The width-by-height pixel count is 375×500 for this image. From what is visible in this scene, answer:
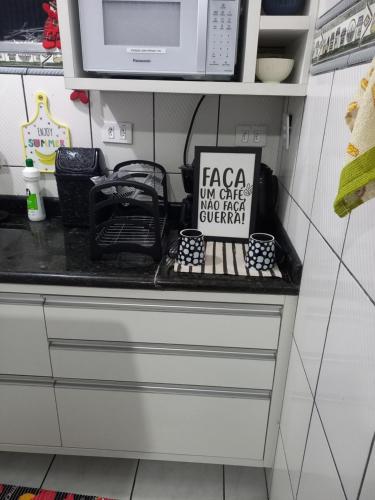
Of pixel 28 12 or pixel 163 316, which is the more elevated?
pixel 28 12

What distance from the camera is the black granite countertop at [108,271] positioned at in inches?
43.5

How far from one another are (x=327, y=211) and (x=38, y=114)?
124 cm

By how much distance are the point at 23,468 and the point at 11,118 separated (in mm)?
1412

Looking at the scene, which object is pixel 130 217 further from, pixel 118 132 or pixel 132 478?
pixel 132 478

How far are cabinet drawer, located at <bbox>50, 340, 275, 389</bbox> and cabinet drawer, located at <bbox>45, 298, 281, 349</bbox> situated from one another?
3 centimetres

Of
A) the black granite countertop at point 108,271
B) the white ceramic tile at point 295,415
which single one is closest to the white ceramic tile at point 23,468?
the black granite countertop at point 108,271

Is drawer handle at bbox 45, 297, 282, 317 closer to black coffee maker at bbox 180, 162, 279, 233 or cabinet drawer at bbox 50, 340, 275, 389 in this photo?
cabinet drawer at bbox 50, 340, 275, 389

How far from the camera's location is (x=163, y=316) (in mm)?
1162

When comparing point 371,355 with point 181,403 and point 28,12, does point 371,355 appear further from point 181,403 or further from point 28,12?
point 28,12

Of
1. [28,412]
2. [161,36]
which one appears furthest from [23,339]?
[161,36]

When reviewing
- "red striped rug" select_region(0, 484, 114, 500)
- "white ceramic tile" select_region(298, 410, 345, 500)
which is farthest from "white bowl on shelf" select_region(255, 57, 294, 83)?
"red striped rug" select_region(0, 484, 114, 500)

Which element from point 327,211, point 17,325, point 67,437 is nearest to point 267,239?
point 327,211

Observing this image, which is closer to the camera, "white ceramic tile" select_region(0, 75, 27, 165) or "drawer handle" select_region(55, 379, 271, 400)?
"drawer handle" select_region(55, 379, 271, 400)

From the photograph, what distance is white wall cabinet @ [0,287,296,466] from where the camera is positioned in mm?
1158
